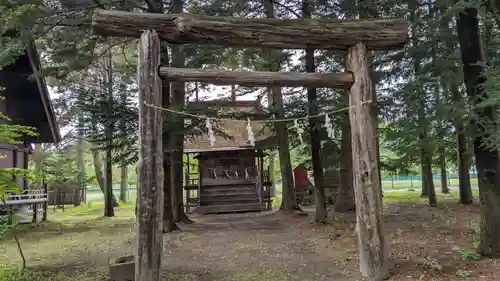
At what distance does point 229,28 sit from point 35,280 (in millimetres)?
5559

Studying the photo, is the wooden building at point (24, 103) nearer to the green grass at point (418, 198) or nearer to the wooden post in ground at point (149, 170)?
the wooden post in ground at point (149, 170)

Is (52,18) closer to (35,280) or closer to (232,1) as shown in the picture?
(232,1)

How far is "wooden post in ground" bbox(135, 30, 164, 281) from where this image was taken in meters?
6.11

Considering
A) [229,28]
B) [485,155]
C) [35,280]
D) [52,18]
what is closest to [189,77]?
[229,28]

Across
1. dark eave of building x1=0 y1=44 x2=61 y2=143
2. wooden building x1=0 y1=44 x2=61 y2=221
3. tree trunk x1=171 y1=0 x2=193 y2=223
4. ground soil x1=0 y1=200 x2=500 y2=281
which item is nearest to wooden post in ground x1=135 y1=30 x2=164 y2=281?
ground soil x1=0 y1=200 x2=500 y2=281

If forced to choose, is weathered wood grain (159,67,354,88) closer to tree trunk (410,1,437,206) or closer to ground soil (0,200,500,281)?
tree trunk (410,1,437,206)

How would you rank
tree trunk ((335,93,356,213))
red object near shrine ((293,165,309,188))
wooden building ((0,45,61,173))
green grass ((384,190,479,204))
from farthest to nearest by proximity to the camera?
1. red object near shrine ((293,165,309,188))
2. green grass ((384,190,479,204))
3. tree trunk ((335,93,356,213))
4. wooden building ((0,45,61,173))

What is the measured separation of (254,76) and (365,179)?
2577 mm

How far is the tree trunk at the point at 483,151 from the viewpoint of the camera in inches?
282

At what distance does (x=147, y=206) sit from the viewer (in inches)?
243

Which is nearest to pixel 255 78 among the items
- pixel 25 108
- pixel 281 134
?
pixel 281 134

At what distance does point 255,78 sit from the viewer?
6.86 metres

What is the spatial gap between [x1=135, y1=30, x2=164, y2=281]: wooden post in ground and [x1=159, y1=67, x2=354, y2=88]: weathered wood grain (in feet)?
0.97

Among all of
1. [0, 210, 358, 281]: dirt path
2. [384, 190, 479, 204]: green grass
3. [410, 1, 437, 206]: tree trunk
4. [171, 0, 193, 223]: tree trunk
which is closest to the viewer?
[0, 210, 358, 281]: dirt path
